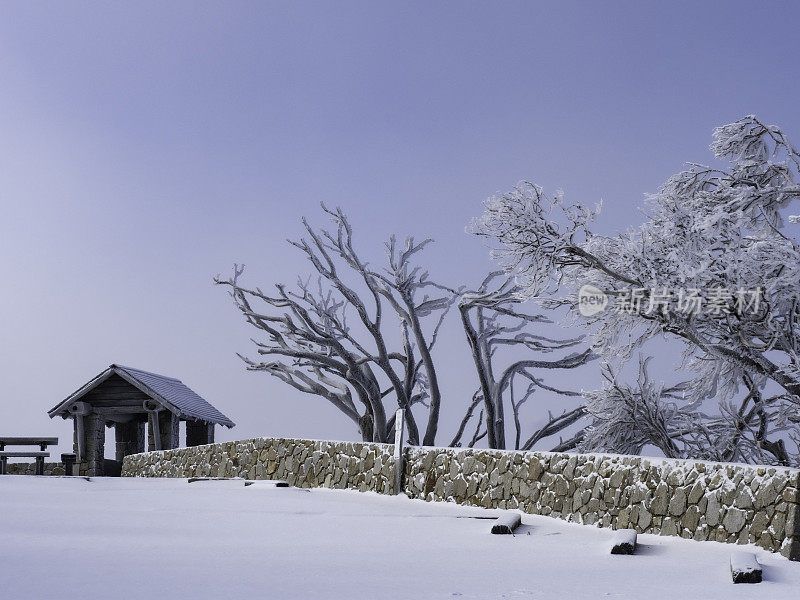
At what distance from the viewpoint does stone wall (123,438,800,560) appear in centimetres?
864

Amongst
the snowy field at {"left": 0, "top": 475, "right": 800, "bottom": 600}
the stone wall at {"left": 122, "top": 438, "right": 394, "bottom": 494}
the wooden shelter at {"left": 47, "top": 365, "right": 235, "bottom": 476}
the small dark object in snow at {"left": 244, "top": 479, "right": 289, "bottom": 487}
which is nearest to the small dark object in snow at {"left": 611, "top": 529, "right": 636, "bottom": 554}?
the snowy field at {"left": 0, "top": 475, "right": 800, "bottom": 600}

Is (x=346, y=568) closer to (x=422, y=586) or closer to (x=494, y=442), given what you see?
(x=422, y=586)

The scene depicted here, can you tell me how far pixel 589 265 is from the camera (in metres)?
14.2

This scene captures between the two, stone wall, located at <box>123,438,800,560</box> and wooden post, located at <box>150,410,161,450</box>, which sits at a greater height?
wooden post, located at <box>150,410,161,450</box>

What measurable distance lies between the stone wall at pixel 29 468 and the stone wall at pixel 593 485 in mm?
14102

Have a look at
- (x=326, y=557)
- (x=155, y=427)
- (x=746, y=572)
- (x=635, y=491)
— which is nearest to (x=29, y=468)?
(x=155, y=427)

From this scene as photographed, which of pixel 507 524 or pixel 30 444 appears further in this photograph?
pixel 30 444

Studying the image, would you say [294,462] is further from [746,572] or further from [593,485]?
[746,572]

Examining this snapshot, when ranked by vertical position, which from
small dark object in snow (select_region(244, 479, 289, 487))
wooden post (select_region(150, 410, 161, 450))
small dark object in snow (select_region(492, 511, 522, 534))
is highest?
wooden post (select_region(150, 410, 161, 450))

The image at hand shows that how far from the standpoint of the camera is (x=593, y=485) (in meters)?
10.6

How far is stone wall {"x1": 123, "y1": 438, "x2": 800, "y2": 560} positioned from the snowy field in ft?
0.87

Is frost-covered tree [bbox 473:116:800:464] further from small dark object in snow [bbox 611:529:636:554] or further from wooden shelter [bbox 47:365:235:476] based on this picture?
wooden shelter [bbox 47:365:235:476]

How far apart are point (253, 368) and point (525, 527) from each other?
48.0 ft

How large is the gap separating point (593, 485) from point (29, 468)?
2457 cm
